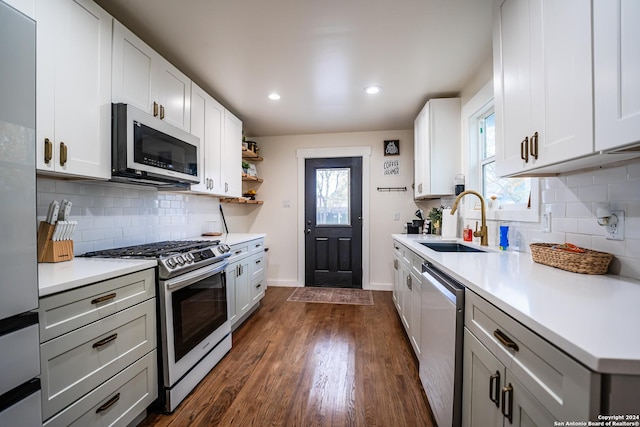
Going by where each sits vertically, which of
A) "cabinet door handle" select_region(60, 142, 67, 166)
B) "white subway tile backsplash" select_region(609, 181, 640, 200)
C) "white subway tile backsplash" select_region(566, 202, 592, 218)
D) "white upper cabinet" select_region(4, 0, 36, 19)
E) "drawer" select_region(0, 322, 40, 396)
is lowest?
"drawer" select_region(0, 322, 40, 396)

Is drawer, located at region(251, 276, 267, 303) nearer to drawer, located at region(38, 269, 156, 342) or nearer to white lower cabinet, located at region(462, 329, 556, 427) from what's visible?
drawer, located at region(38, 269, 156, 342)

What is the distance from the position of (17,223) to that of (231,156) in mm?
2384

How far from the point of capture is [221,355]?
2064 millimetres

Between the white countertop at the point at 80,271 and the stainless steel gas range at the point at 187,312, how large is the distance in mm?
109

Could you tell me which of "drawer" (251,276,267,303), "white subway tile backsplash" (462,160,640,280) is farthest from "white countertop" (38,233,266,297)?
"white subway tile backsplash" (462,160,640,280)

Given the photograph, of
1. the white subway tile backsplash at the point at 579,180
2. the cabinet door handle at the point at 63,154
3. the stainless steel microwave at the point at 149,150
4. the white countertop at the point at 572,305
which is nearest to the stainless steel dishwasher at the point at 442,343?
the white countertop at the point at 572,305

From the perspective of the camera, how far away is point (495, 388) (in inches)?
33.4

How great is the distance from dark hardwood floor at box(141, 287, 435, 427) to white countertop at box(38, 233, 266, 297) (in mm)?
918

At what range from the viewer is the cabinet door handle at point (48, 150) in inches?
48.2

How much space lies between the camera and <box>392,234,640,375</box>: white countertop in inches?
20.1

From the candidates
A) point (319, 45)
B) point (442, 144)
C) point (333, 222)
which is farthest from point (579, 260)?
point (333, 222)

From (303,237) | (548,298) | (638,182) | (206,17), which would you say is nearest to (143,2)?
(206,17)

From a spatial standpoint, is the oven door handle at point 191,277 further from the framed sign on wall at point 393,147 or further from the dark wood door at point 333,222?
the framed sign on wall at point 393,147

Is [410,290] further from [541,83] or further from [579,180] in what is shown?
[541,83]
